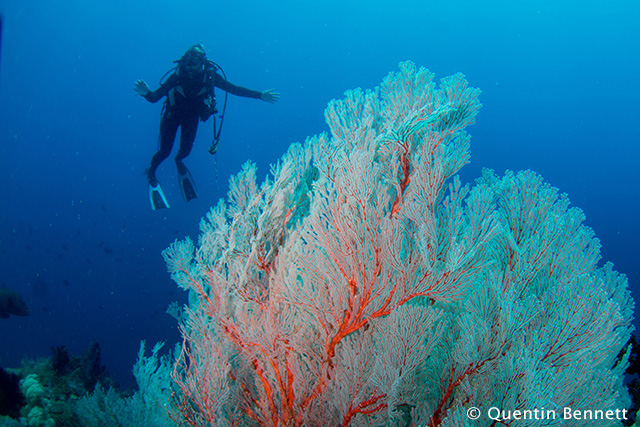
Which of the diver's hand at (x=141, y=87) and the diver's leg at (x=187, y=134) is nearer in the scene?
the diver's hand at (x=141, y=87)

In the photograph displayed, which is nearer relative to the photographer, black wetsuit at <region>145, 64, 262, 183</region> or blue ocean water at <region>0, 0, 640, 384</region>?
black wetsuit at <region>145, 64, 262, 183</region>

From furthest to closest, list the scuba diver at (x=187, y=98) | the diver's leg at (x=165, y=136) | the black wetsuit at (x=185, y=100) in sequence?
1. the diver's leg at (x=165, y=136)
2. the black wetsuit at (x=185, y=100)
3. the scuba diver at (x=187, y=98)

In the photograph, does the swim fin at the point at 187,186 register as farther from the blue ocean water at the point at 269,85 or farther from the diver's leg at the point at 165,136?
the blue ocean water at the point at 269,85

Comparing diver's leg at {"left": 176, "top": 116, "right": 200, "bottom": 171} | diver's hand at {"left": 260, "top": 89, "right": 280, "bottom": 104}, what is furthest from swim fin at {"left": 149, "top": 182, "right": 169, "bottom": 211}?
diver's hand at {"left": 260, "top": 89, "right": 280, "bottom": 104}

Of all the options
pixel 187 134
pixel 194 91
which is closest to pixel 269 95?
pixel 194 91

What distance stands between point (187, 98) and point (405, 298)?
318 inches

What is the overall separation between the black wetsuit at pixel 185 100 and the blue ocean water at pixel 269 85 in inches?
1607

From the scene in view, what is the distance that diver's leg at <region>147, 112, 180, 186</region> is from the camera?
8688mm

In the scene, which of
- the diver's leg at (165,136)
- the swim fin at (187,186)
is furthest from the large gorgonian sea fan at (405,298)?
the diver's leg at (165,136)

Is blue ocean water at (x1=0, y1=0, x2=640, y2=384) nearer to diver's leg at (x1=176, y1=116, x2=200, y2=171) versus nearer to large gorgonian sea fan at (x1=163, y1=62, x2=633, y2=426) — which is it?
diver's leg at (x1=176, y1=116, x2=200, y2=171)

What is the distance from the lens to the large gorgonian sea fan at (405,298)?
6.98ft

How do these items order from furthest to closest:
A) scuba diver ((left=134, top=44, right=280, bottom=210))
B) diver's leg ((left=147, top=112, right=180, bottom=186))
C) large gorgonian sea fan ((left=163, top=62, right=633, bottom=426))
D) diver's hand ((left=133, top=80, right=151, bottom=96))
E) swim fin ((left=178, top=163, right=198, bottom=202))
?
1. swim fin ((left=178, top=163, right=198, bottom=202))
2. diver's leg ((left=147, top=112, right=180, bottom=186))
3. scuba diver ((left=134, top=44, right=280, bottom=210))
4. diver's hand ((left=133, top=80, right=151, bottom=96))
5. large gorgonian sea fan ((left=163, top=62, right=633, bottom=426))

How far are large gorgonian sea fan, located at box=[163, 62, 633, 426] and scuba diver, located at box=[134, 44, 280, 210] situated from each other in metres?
5.81

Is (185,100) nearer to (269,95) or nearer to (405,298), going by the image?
(269,95)
